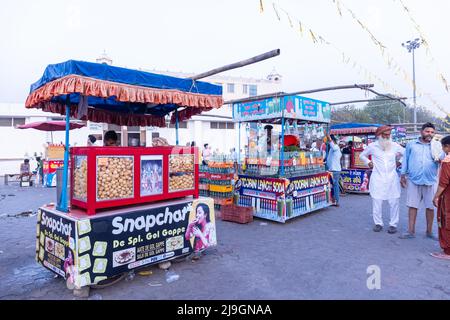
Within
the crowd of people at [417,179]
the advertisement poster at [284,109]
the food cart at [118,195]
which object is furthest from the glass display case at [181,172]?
the crowd of people at [417,179]

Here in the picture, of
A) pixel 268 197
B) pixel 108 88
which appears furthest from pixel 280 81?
pixel 108 88

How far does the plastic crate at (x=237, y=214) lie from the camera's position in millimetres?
6426

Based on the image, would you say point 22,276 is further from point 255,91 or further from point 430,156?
point 255,91

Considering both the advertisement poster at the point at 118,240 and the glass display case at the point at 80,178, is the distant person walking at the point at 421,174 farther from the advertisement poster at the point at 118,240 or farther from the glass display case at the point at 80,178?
the glass display case at the point at 80,178

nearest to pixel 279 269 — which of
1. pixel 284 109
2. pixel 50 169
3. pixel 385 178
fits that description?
pixel 385 178

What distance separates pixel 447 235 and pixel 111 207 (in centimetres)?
477

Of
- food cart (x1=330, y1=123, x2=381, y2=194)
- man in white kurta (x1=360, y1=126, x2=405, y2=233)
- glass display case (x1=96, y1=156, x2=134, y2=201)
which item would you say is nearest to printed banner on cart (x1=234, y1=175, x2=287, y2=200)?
man in white kurta (x1=360, y1=126, x2=405, y2=233)

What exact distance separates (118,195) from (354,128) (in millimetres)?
10694

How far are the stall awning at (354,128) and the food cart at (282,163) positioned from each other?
4.34m

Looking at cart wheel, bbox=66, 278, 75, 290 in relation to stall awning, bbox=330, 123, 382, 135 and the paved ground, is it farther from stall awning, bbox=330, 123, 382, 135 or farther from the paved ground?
stall awning, bbox=330, 123, 382, 135

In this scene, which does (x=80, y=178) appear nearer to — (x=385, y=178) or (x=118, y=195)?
(x=118, y=195)

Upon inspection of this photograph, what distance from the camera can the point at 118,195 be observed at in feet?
11.6

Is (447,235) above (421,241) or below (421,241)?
above
